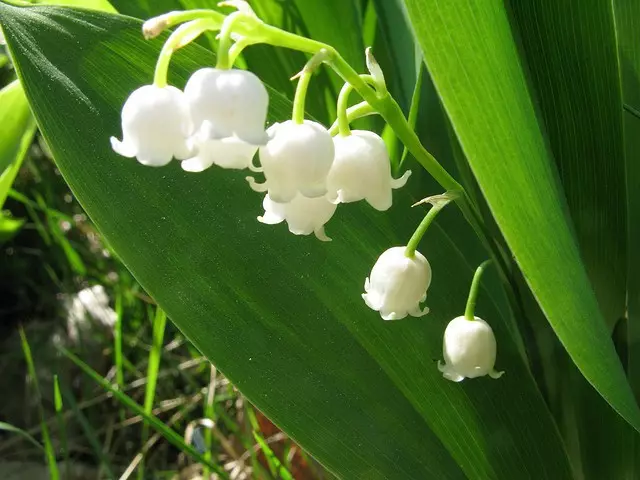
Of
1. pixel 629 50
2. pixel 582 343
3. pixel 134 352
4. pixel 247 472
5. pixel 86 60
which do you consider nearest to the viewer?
pixel 582 343

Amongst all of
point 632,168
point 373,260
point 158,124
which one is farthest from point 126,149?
point 632,168

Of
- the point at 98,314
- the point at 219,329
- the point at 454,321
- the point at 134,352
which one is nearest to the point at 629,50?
the point at 454,321

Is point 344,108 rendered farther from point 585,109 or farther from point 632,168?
point 632,168

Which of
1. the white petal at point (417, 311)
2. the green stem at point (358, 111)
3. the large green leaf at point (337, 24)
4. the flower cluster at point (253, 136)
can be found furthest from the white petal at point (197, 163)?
the large green leaf at point (337, 24)

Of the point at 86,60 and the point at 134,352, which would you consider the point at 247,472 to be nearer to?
the point at 134,352

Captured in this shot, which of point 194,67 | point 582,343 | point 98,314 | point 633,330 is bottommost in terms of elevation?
point 98,314

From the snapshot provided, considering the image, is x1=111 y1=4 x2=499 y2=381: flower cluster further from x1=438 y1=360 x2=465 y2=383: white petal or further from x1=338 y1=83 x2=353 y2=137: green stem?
x1=438 y1=360 x2=465 y2=383: white petal

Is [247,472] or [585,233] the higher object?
[585,233]
